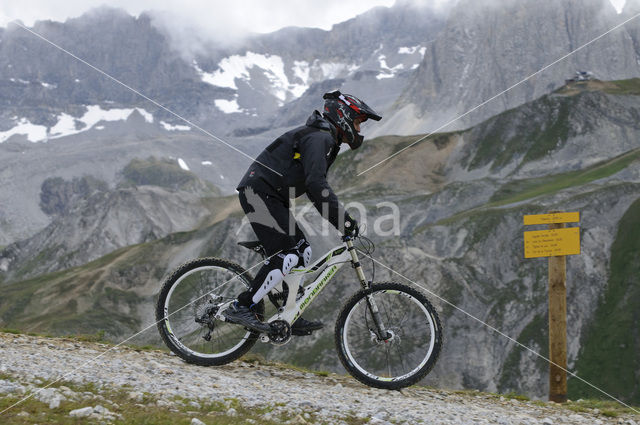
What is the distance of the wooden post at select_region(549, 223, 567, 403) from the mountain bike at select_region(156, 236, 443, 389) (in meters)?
4.48

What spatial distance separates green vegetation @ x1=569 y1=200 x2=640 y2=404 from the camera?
2117 inches

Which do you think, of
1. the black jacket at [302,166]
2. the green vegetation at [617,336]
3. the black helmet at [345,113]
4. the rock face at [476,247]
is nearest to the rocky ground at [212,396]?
the black jacket at [302,166]

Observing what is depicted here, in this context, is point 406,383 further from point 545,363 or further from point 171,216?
point 171,216

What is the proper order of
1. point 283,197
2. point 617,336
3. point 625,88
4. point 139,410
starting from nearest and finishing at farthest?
point 139,410 < point 283,197 < point 617,336 < point 625,88

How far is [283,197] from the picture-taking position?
941 centimetres

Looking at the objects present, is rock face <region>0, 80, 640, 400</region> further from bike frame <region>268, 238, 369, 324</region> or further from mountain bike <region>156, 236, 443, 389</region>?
bike frame <region>268, 238, 369, 324</region>

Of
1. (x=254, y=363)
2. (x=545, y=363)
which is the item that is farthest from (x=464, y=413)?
(x=545, y=363)

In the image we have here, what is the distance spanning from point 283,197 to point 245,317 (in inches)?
80.9

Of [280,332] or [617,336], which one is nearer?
[280,332]

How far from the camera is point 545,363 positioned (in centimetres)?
5697

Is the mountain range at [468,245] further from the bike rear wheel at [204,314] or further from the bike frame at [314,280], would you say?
the bike rear wheel at [204,314]

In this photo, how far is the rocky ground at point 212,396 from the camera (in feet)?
22.7

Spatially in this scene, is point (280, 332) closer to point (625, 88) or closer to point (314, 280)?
point (314, 280)

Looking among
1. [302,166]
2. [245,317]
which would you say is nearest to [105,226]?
[245,317]
